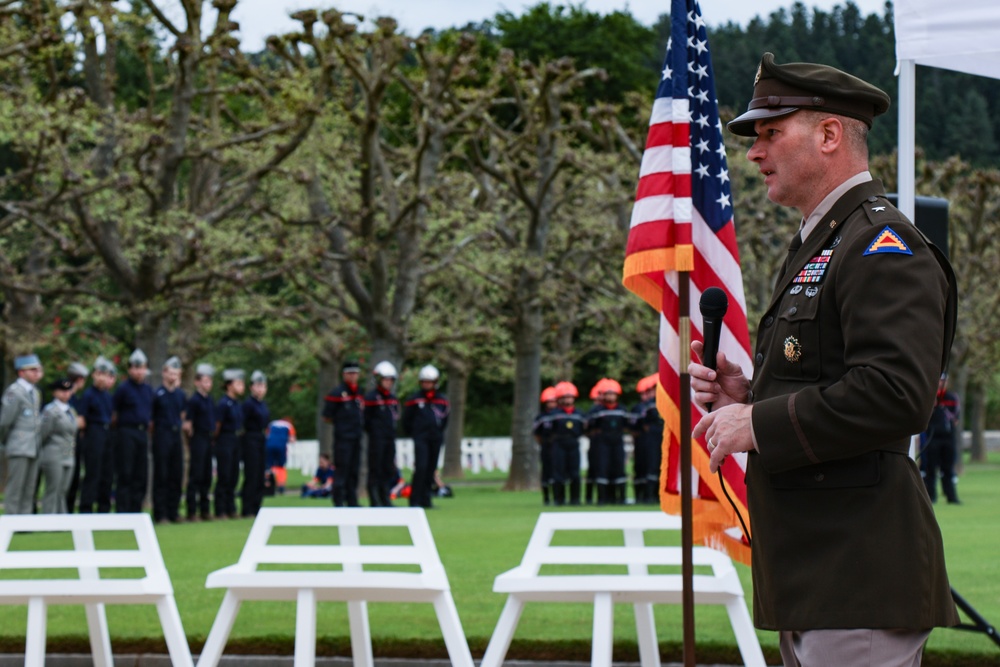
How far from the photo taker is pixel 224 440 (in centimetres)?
2214

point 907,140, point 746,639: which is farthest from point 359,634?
point 907,140

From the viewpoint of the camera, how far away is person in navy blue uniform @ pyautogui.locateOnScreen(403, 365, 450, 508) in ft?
78.5

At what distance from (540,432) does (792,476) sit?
24.0m

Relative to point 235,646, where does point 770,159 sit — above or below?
above

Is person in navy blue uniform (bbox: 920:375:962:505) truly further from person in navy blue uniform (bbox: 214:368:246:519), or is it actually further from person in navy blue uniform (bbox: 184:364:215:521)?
person in navy blue uniform (bbox: 184:364:215:521)

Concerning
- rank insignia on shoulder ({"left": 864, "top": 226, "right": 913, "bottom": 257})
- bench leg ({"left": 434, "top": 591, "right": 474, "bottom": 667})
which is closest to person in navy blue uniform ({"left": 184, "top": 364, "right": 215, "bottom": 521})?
bench leg ({"left": 434, "top": 591, "right": 474, "bottom": 667})

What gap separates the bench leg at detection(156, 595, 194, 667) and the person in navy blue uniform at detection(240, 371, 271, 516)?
15.8 m

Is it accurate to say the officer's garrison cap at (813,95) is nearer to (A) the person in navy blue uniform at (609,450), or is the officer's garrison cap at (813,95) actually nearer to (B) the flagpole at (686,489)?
(B) the flagpole at (686,489)

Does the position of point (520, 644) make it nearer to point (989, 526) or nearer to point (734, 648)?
point (734, 648)

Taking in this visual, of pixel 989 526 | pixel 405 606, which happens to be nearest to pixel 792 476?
pixel 405 606

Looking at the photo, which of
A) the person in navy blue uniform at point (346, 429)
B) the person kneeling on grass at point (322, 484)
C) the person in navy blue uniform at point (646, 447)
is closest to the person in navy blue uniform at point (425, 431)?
the person in navy blue uniform at point (346, 429)

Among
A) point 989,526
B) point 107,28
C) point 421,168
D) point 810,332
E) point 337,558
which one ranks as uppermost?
point 107,28

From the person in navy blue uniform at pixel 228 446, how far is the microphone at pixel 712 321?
1842 cm

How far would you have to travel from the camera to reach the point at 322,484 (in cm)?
3069
